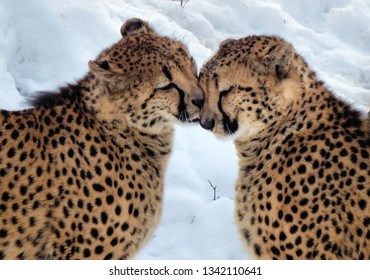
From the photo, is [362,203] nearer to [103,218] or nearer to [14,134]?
[103,218]

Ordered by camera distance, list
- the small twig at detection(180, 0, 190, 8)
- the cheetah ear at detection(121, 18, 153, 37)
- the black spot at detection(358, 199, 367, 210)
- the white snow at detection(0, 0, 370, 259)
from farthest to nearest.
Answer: the small twig at detection(180, 0, 190, 8), the white snow at detection(0, 0, 370, 259), the cheetah ear at detection(121, 18, 153, 37), the black spot at detection(358, 199, 367, 210)

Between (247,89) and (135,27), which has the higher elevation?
(247,89)

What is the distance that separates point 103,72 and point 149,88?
23 centimetres

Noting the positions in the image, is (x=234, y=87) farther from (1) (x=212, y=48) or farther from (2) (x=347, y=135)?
(1) (x=212, y=48)

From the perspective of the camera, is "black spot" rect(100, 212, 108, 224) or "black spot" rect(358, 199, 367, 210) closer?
"black spot" rect(358, 199, 367, 210)

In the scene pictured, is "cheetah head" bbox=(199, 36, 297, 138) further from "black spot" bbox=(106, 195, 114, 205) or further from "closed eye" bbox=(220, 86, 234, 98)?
"black spot" bbox=(106, 195, 114, 205)

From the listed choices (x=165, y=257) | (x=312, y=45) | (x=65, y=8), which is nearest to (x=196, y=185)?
(x=165, y=257)

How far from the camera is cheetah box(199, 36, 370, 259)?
2867mm

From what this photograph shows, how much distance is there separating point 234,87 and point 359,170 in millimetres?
689

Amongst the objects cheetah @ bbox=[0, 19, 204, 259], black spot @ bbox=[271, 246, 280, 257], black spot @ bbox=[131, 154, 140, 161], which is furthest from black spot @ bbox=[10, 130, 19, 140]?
black spot @ bbox=[271, 246, 280, 257]

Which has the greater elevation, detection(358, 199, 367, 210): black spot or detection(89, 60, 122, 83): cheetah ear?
detection(358, 199, 367, 210): black spot

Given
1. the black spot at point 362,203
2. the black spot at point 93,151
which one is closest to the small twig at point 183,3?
the black spot at point 93,151

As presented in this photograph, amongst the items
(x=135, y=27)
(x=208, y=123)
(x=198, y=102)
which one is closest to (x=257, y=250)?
(x=208, y=123)

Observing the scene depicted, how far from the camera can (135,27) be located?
3523 mm
